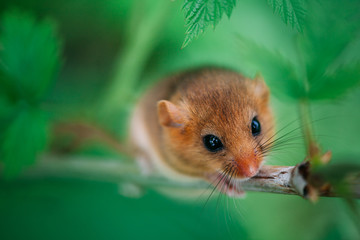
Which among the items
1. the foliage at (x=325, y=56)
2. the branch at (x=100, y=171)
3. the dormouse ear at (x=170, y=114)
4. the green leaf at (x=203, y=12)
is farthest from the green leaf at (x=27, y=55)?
the foliage at (x=325, y=56)

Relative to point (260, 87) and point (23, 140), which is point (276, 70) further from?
point (23, 140)

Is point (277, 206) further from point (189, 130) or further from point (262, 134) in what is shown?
point (189, 130)

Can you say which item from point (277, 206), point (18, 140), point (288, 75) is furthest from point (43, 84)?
point (277, 206)

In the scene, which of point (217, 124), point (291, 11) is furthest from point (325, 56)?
point (217, 124)

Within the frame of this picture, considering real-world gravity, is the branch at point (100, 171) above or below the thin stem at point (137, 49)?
below

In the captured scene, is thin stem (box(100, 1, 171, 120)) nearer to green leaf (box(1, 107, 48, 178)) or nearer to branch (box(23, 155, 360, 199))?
branch (box(23, 155, 360, 199))

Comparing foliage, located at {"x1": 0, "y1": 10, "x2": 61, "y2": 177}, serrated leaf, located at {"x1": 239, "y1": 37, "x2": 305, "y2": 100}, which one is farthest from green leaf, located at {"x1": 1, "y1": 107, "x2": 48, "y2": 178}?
serrated leaf, located at {"x1": 239, "y1": 37, "x2": 305, "y2": 100}

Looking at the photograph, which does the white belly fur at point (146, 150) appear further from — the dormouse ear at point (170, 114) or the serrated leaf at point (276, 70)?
the serrated leaf at point (276, 70)
